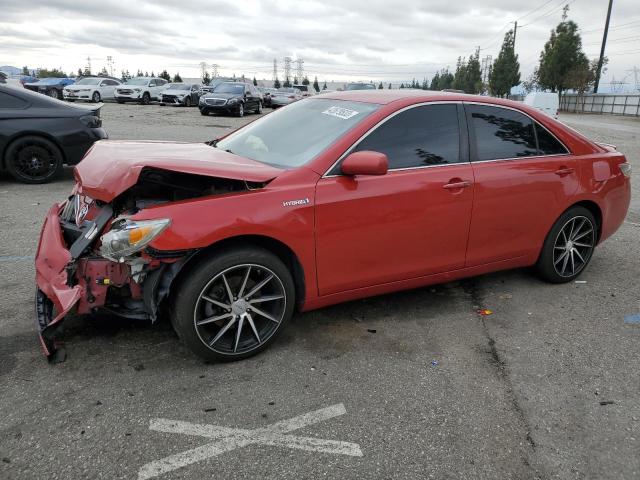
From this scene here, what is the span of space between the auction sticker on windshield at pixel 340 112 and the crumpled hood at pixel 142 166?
716 millimetres

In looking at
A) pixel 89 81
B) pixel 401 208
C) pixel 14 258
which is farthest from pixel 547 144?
pixel 89 81

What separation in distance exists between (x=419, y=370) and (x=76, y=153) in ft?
23.5

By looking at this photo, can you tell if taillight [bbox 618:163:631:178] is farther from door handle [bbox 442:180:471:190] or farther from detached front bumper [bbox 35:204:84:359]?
detached front bumper [bbox 35:204:84:359]

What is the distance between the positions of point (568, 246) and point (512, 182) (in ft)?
3.60

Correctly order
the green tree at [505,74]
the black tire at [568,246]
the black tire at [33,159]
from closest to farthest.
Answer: the black tire at [568,246]
the black tire at [33,159]
the green tree at [505,74]

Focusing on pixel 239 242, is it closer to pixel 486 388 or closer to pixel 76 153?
pixel 486 388

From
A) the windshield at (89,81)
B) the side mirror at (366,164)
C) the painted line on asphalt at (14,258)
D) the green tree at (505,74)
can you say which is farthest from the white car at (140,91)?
the green tree at (505,74)

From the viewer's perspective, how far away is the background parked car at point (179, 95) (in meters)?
32.7

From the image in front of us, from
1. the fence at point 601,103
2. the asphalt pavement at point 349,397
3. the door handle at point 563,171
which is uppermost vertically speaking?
the door handle at point 563,171

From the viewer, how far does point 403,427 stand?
2.78 meters

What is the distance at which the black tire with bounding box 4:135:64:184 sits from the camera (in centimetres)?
811

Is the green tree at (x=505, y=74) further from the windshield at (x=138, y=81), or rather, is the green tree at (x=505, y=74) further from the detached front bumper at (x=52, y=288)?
the detached front bumper at (x=52, y=288)

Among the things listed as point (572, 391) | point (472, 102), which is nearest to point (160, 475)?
point (572, 391)

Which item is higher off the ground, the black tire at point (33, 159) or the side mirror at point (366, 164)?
the side mirror at point (366, 164)
